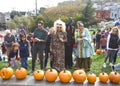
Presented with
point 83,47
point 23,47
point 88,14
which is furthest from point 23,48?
point 88,14

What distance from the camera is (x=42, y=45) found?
9.24m

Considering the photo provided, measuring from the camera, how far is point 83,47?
9.29 meters

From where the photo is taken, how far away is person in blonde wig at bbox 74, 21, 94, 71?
914 cm

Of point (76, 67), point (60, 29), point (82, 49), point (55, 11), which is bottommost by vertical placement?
point (76, 67)

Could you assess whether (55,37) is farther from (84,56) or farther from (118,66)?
(118,66)

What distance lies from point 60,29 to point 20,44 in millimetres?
1823

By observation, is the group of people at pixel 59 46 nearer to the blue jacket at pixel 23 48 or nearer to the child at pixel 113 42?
the blue jacket at pixel 23 48

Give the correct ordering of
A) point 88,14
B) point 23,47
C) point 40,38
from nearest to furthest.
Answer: point 40,38 → point 23,47 → point 88,14

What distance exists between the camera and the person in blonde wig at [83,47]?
9.14 meters

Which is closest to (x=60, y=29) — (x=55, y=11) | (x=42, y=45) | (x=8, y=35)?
(x=42, y=45)

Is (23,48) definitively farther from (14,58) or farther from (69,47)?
(69,47)

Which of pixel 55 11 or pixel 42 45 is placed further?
pixel 55 11

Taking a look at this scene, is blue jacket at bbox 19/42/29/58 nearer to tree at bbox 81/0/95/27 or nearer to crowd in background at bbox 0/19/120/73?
crowd in background at bbox 0/19/120/73

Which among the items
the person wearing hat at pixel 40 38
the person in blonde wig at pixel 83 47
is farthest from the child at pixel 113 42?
the person wearing hat at pixel 40 38
